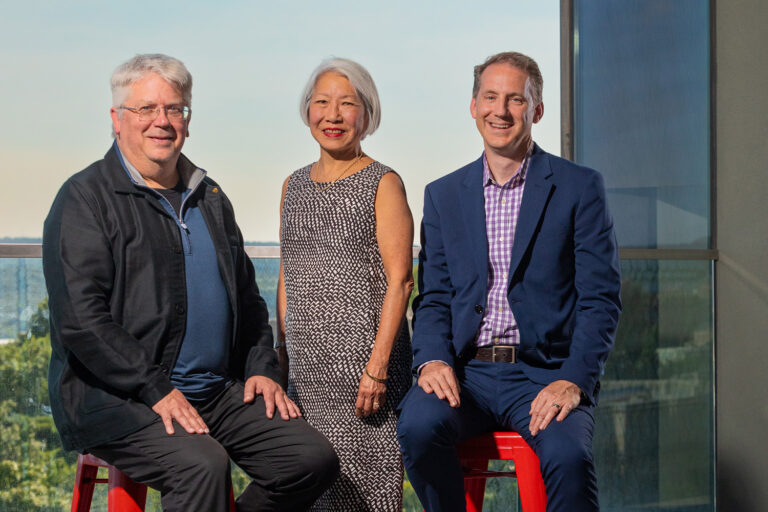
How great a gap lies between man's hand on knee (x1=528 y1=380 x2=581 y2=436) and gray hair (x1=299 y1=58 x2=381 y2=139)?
39.5 inches

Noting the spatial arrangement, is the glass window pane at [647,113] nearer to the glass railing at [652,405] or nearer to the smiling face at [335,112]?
the glass railing at [652,405]

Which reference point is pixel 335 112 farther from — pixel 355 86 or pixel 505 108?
pixel 505 108

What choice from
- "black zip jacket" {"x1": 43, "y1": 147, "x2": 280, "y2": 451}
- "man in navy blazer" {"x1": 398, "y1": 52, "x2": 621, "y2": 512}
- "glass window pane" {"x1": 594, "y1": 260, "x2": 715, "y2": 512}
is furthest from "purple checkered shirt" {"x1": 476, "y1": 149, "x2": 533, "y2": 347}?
"glass window pane" {"x1": 594, "y1": 260, "x2": 715, "y2": 512}

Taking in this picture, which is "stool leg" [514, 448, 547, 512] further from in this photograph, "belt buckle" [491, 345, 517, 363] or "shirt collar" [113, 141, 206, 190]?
"shirt collar" [113, 141, 206, 190]

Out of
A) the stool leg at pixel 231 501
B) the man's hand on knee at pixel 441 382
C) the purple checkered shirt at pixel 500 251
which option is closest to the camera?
the stool leg at pixel 231 501

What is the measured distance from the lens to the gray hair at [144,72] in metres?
2.33

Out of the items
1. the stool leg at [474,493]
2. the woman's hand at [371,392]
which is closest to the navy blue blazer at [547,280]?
the woman's hand at [371,392]

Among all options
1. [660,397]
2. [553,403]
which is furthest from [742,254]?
[553,403]

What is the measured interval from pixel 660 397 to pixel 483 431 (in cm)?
182

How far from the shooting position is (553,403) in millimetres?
2242

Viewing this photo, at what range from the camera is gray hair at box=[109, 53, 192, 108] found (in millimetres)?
2332

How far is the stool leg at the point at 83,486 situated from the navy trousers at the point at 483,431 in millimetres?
845

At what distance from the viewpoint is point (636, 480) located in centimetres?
381

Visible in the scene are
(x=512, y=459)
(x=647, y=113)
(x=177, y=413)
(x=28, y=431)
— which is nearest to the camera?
(x=177, y=413)
